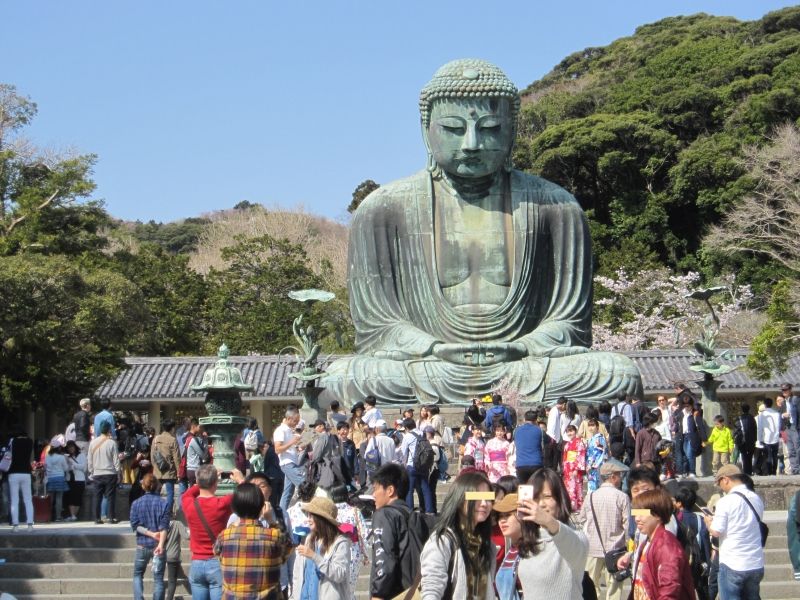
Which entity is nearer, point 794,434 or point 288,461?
point 288,461

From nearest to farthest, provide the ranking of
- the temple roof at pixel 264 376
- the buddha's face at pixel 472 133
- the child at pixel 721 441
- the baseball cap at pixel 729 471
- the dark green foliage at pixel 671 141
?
the baseball cap at pixel 729 471
the child at pixel 721 441
the buddha's face at pixel 472 133
the temple roof at pixel 264 376
the dark green foliage at pixel 671 141

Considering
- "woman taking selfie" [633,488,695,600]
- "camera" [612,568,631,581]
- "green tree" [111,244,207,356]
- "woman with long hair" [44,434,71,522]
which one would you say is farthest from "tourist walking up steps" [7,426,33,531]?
"green tree" [111,244,207,356]

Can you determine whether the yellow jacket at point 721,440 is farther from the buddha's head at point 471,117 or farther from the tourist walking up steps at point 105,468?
the tourist walking up steps at point 105,468

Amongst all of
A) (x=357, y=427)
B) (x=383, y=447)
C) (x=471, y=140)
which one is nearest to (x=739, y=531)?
(x=383, y=447)

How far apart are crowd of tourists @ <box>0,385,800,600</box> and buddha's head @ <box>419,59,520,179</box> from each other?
3.72 metres

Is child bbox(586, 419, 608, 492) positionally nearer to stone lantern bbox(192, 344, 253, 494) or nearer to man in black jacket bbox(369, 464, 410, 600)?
stone lantern bbox(192, 344, 253, 494)

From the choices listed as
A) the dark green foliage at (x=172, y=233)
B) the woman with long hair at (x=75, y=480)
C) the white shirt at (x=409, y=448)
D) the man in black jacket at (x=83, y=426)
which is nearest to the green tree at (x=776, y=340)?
the man in black jacket at (x=83, y=426)

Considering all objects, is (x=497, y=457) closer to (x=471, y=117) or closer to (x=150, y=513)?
(x=150, y=513)

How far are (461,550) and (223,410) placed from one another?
8688 millimetres

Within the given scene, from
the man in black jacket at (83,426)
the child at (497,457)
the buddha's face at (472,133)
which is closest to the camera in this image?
the child at (497,457)

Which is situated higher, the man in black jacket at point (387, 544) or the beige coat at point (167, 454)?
the beige coat at point (167, 454)

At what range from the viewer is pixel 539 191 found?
60.9ft

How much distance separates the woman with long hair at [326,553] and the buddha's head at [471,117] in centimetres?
1143

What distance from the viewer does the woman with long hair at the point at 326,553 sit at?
6738 millimetres
